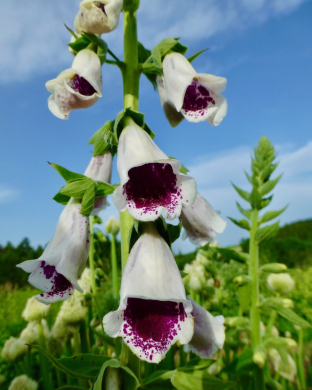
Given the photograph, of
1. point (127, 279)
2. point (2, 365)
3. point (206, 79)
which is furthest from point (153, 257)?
point (2, 365)

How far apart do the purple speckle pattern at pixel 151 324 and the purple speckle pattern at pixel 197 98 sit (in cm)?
62

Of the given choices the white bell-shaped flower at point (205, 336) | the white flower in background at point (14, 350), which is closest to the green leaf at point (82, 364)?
the white bell-shaped flower at point (205, 336)

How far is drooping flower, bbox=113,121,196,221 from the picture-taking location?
2.81ft

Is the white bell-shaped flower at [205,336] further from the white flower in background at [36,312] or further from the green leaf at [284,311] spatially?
the white flower in background at [36,312]

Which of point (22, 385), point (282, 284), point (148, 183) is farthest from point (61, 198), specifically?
point (282, 284)

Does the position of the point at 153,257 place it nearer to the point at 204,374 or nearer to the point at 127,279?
the point at 127,279

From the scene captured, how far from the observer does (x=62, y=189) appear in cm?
99

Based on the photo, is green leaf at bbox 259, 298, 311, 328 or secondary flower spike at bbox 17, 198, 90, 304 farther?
green leaf at bbox 259, 298, 311, 328

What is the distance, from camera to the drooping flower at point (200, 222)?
44.5 inches

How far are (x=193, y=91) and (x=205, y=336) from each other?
30.8 inches

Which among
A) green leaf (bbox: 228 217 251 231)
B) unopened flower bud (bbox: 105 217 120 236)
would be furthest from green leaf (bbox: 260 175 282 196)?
unopened flower bud (bbox: 105 217 120 236)

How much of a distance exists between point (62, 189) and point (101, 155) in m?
0.21

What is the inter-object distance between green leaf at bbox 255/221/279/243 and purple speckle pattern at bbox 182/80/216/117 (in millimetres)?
814

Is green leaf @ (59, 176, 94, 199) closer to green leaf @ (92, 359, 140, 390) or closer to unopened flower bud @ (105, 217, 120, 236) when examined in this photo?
green leaf @ (92, 359, 140, 390)
